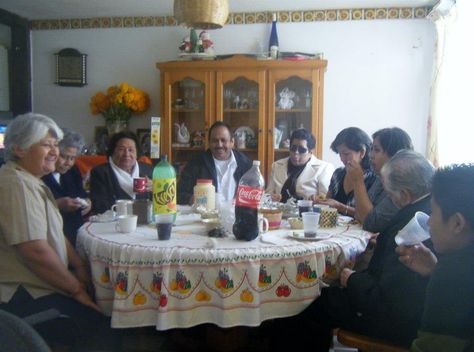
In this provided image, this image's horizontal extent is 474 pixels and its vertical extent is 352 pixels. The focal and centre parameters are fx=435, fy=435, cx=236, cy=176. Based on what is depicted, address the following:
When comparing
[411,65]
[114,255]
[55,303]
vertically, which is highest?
[411,65]

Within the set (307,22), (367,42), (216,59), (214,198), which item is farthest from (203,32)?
(214,198)

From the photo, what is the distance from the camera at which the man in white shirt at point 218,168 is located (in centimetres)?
280

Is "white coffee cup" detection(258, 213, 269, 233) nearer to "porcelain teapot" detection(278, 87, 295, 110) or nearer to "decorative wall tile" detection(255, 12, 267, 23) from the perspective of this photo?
"porcelain teapot" detection(278, 87, 295, 110)

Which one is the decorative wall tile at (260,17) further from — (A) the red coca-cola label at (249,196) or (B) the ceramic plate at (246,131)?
(A) the red coca-cola label at (249,196)

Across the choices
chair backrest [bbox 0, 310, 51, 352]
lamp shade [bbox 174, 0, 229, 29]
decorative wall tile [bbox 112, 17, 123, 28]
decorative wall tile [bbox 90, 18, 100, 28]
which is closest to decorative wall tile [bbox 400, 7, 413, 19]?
lamp shade [bbox 174, 0, 229, 29]

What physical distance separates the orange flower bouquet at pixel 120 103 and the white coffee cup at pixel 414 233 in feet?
10.1

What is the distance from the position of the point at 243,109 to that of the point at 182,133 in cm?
58

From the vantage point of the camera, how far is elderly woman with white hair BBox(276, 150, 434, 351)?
1.32m

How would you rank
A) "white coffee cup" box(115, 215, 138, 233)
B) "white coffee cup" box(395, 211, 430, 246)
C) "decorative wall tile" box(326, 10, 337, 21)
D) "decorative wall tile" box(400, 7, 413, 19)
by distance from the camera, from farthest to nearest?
"decorative wall tile" box(326, 10, 337, 21)
"decorative wall tile" box(400, 7, 413, 19)
"white coffee cup" box(115, 215, 138, 233)
"white coffee cup" box(395, 211, 430, 246)

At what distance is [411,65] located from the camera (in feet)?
12.2

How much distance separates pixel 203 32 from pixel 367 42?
142cm

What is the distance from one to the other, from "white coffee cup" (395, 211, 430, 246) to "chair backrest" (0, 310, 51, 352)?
3.28 ft

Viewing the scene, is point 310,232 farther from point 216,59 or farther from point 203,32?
point 203,32

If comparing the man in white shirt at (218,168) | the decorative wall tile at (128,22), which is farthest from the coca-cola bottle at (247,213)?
the decorative wall tile at (128,22)
